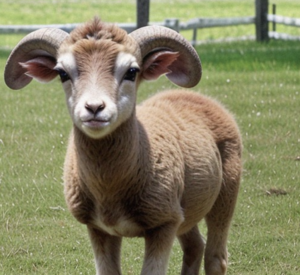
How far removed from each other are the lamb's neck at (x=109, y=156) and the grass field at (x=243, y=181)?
5.70 ft

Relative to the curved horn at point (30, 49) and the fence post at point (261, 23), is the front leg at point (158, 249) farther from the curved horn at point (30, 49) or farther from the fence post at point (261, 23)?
the fence post at point (261, 23)

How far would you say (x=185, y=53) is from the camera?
632cm

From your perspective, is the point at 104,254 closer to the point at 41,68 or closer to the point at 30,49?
the point at 41,68

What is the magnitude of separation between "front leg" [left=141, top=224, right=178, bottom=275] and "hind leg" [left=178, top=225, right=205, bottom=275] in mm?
1276

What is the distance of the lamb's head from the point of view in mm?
5508

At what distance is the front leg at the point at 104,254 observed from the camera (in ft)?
20.4

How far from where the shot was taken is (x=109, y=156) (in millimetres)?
5887

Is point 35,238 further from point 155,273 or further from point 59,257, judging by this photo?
Result: point 155,273

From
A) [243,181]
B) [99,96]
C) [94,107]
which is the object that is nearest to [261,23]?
[243,181]

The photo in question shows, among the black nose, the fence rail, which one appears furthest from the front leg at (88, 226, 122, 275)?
the fence rail

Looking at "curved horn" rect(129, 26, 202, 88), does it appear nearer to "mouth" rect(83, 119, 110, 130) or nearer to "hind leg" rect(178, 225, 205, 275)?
"mouth" rect(83, 119, 110, 130)

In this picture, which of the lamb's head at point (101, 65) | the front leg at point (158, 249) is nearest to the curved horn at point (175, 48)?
the lamb's head at point (101, 65)

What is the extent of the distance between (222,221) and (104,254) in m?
1.22

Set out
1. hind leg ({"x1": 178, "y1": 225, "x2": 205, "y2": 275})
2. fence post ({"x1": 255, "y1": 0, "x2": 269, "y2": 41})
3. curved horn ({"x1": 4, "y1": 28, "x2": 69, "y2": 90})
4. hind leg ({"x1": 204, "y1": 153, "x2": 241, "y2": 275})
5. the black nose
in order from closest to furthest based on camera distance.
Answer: the black nose < curved horn ({"x1": 4, "y1": 28, "x2": 69, "y2": 90}) < hind leg ({"x1": 204, "y1": 153, "x2": 241, "y2": 275}) < hind leg ({"x1": 178, "y1": 225, "x2": 205, "y2": 275}) < fence post ({"x1": 255, "y1": 0, "x2": 269, "y2": 41})
